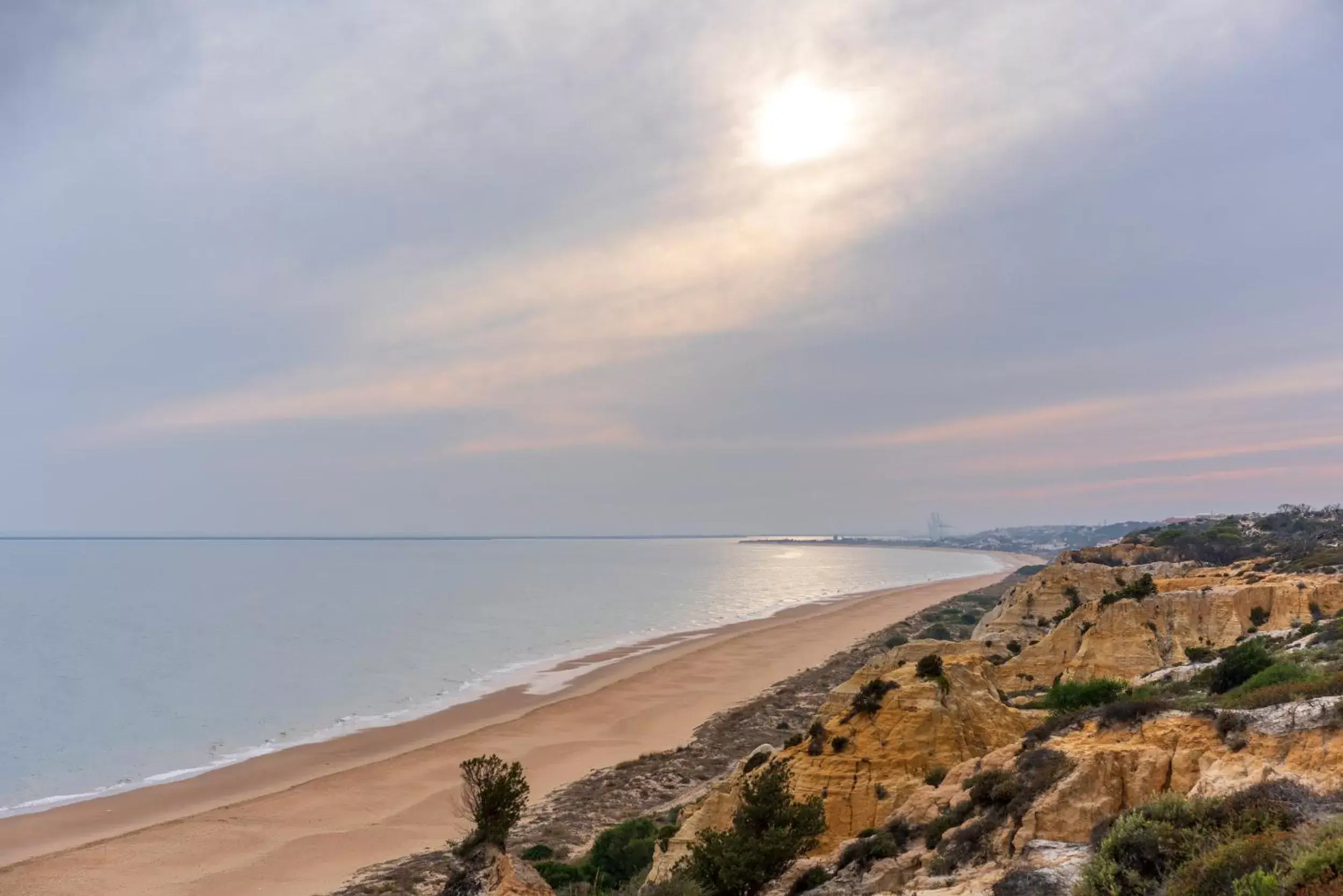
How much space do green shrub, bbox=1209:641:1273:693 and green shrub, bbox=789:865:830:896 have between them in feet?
34.4

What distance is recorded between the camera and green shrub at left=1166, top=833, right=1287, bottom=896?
6.33m

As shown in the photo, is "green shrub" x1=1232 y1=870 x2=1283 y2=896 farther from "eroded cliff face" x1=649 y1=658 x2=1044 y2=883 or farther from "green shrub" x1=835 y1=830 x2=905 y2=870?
"eroded cliff face" x1=649 y1=658 x2=1044 y2=883

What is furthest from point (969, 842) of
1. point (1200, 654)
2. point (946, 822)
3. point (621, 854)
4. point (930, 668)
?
point (1200, 654)

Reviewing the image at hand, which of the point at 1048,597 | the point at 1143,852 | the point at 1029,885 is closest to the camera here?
the point at 1143,852

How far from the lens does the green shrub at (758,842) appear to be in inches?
511

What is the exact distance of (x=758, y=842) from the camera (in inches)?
519

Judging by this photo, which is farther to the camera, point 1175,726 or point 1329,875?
point 1175,726

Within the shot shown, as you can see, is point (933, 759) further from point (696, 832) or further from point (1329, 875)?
point (1329, 875)

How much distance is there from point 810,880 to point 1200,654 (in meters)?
19.0

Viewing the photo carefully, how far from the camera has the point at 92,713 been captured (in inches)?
1686

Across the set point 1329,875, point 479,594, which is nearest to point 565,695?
point 1329,875

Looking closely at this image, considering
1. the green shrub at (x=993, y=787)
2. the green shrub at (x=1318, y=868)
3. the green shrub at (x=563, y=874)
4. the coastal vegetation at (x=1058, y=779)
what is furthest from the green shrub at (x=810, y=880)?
the green shrub at (x=1318, y=868)

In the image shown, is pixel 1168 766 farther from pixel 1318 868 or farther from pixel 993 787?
pixel 1318 868

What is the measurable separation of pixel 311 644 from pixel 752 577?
97.4 m
